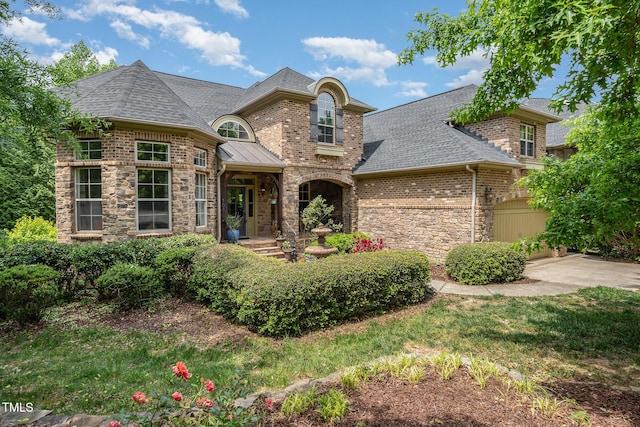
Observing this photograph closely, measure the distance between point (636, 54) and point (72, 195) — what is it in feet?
37.6

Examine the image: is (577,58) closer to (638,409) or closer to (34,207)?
(638,409)

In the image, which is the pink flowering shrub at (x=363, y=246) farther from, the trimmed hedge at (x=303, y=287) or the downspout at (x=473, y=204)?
the trimmed hedge at (x=303, y=287)

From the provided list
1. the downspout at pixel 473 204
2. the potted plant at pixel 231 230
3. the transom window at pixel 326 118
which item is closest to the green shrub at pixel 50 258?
the potted plant at pixel 231 230

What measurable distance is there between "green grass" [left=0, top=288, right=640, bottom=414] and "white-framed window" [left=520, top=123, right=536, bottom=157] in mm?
7288

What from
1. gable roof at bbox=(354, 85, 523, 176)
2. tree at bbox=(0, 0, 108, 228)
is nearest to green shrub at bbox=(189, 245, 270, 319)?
tree at bbox=(0, 0, 108, 228)

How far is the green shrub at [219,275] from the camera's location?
234 inches

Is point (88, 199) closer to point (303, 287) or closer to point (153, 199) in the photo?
point (153, 199)

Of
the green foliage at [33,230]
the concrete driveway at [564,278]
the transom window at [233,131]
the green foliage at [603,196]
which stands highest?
the transom window at [233,131]

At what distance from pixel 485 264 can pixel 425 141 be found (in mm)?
5699

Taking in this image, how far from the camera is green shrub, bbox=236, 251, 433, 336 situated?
523 cm

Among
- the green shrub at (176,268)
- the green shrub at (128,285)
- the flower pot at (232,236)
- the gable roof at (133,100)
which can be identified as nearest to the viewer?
the green shrub at (128,285)

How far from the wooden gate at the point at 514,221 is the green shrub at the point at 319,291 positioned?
5.88 m

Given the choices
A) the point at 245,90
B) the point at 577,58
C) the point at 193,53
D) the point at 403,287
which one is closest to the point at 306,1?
the point at 193,53

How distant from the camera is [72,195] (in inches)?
349
